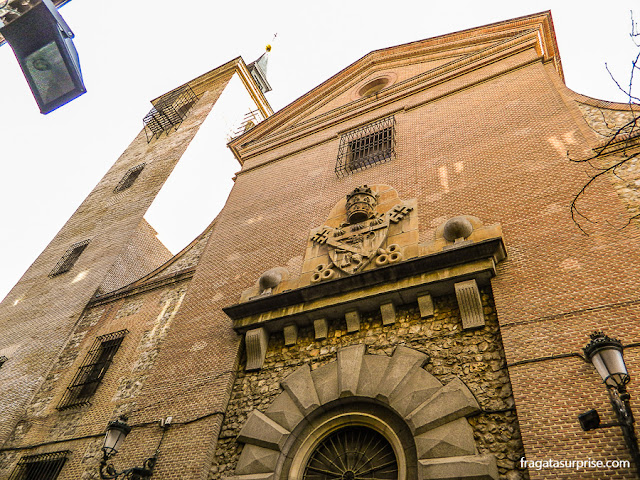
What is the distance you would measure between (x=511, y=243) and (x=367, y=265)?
2.27 metres

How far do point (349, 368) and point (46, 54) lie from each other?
6156 mm

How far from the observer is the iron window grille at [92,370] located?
993 centimetres

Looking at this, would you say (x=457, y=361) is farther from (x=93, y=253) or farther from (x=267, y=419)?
(x=93, y=253)

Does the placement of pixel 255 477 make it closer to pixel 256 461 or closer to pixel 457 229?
pixel 256 461

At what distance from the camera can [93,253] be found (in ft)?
49.3

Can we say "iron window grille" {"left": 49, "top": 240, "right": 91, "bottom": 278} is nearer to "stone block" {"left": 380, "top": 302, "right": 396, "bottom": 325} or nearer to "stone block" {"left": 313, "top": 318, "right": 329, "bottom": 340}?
"stone block" {"left": 313, "top": 318, "right": 329, "bottom": 340}

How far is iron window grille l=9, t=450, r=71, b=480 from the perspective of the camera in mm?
8688

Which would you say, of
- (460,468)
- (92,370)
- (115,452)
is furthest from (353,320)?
(92,370)

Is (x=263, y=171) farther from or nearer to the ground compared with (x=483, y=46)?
nearer to the ground

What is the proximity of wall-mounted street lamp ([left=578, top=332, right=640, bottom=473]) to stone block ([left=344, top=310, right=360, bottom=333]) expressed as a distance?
3.49 m

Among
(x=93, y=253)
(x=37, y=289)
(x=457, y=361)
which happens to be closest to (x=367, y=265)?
(x=457, y=361)

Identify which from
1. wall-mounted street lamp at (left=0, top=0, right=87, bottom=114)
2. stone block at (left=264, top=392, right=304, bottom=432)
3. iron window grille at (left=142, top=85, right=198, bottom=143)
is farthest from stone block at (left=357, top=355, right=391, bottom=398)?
iron window grille at (left=142, top=85, right=198, bottom=143)

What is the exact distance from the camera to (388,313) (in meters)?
6.99

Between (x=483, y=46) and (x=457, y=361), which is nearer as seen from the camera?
(x=457, y=361)
